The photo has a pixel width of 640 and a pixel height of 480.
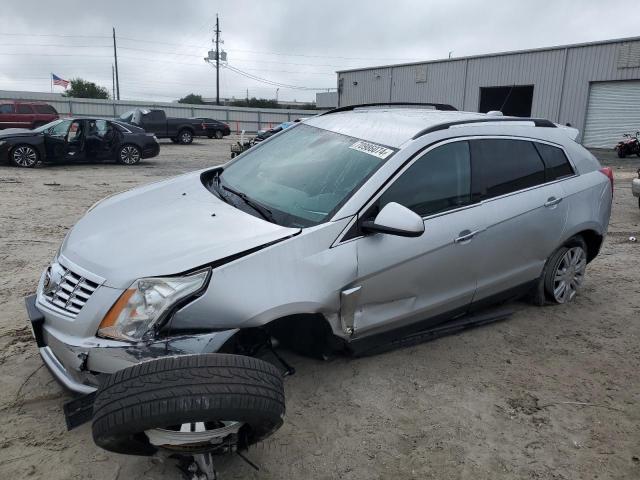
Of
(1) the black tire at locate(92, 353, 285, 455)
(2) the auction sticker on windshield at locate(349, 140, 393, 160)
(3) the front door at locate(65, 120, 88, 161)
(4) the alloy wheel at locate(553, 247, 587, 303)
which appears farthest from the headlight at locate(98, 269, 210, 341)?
(3) the front door at locate(65, 120, 88, 161)

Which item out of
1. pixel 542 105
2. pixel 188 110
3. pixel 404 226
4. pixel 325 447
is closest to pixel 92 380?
pixel 325 447

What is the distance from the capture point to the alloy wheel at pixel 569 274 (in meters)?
4.41

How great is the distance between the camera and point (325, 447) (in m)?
2.61

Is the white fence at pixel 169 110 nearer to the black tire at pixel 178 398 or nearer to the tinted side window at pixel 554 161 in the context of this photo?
the tinted side window at pixel 554 161

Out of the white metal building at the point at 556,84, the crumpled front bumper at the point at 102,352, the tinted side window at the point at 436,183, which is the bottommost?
the crumpled front bumper at the point at 102,352

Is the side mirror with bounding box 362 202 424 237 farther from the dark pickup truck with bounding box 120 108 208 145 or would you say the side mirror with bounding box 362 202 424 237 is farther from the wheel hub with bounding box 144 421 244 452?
the dark pickup truck with bounding box 120 108 208 145

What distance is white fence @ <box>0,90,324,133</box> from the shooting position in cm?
3662

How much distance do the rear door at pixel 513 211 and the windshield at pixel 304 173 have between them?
90 centimetres

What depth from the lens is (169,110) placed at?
41062 millimetres

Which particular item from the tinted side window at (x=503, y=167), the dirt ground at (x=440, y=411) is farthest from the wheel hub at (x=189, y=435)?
the tinted side window at (x=503, y=167)

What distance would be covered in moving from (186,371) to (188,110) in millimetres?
42155

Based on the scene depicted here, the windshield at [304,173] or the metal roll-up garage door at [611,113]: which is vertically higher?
the metal roll-up garage door at [611,113]

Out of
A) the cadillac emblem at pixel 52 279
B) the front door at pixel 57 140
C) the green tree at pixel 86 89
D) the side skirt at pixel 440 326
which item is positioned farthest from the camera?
the green tree at pixel 86 89

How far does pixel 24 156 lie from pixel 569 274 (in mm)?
13490
